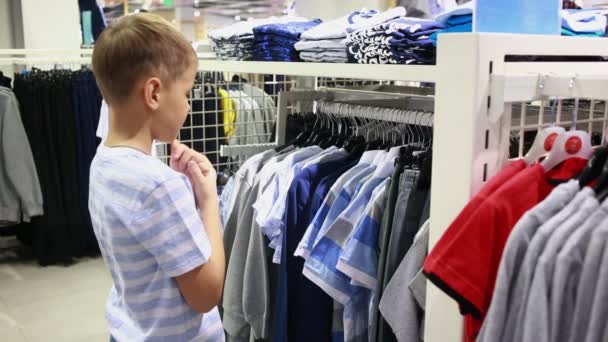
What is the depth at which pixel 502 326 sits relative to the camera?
2.95 feet

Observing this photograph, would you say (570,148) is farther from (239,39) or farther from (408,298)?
(239,39)

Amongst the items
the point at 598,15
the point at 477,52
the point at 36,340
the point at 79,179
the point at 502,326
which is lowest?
the point at 36,340

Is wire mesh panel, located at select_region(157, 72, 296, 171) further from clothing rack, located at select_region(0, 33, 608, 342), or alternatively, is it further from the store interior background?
clothing rack, located at select_region(0, 33, 608, 342)

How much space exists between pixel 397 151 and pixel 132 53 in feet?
2.49

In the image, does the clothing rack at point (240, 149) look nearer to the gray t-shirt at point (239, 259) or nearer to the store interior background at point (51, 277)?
the gray t-shirt at point (239, 259)

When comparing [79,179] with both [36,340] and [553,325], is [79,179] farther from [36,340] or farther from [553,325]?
[553,325]

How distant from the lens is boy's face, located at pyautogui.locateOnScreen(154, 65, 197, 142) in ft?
4.02

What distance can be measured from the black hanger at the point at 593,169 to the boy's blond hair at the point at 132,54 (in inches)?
31.3

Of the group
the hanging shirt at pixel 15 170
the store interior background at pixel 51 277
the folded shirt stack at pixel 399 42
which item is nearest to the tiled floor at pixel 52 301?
the store interior background at pixel 51 277

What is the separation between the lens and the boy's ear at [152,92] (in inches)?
46.6

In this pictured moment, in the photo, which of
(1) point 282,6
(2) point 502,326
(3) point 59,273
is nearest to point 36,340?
(3) point 59,273

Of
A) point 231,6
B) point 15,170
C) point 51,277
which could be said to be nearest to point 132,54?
point 15,170

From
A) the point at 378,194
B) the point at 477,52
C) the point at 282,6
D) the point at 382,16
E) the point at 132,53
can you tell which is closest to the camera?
the point at 477,52

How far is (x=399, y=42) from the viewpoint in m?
1.46
